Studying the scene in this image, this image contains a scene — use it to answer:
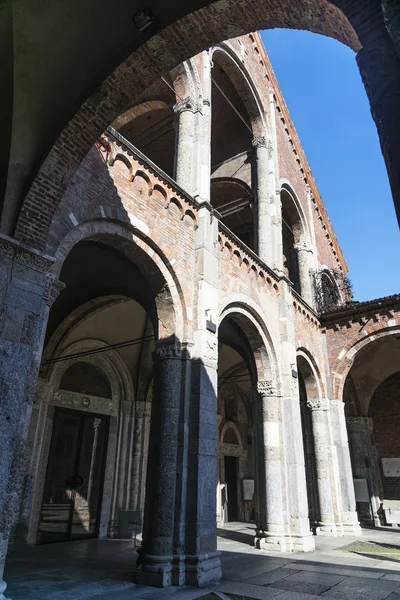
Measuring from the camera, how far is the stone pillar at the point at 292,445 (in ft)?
27.0

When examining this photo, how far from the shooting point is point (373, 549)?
8.45 metres

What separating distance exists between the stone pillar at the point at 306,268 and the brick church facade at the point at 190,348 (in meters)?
0.07

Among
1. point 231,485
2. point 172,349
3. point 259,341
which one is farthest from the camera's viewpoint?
point 231,485

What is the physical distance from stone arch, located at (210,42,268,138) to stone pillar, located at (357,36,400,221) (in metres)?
10.6

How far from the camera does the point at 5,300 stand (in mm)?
3873

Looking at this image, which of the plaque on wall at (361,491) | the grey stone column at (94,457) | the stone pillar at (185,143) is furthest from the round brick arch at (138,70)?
the plaque on wall at (361,491)

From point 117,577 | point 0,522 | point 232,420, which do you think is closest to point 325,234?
point 232,420

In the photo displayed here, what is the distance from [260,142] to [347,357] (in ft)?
21.1

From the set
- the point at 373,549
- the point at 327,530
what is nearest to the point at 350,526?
the point at 327,530

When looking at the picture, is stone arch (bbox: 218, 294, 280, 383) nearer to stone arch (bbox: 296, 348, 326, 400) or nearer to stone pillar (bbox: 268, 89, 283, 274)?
stone pillar (bbox: 268, 89, 283, 274)

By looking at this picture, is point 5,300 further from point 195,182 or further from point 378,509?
point 378,509

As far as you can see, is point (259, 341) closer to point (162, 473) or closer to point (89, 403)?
point (162, 473)

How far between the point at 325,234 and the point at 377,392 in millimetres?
6110

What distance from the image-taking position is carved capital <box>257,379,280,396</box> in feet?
29.5
